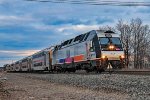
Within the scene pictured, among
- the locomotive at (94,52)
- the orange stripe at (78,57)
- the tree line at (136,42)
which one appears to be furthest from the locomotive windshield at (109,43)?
the tree line at (136,42)

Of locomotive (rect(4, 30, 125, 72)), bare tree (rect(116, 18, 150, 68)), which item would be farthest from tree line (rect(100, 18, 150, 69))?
locomotive (rect(4, 30, 125, 72))

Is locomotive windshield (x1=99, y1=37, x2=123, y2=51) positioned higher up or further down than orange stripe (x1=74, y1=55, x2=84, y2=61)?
higher up

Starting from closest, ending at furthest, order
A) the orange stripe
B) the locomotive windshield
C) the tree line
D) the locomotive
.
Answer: the locomotive → the locomotive windshield → the orange stripe → the tree line

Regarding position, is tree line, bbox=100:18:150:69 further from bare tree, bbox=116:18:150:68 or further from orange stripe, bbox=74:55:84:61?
orange stripe, bbox=74:55:84:61

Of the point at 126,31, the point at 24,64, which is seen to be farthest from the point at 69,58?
the point at 126,31

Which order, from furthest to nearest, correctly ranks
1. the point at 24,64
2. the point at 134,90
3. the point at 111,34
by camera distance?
the point at 24,64
the point at 111,34
the point at 134,90

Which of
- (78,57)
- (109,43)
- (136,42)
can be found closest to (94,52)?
(109,43)

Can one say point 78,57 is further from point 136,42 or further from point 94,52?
point 136,42

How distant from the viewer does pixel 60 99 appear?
47.4 ft

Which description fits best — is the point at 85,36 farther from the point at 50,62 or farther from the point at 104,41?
the point at 50,62

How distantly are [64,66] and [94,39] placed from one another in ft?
34.3

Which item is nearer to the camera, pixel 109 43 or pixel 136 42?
pixel 109 43

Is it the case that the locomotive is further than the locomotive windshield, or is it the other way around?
the locomotive windshield

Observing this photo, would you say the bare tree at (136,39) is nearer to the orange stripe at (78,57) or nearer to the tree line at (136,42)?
the tree line at (136,42)
